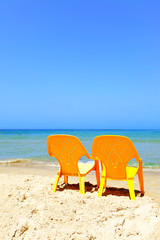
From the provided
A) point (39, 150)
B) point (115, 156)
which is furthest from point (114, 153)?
point (39, 150)

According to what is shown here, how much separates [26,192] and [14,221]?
2.85ft

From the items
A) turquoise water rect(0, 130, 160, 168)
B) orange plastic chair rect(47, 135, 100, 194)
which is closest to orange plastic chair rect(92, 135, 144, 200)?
orange plastic chair rect(47, 135, 100, 194)

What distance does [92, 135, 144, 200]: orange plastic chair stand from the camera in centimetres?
349

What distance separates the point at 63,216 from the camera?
2.73 m

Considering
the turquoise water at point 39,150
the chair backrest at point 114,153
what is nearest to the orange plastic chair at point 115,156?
the chair backrest at point 114,153

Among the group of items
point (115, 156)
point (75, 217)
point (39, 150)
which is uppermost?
point (115, 156)

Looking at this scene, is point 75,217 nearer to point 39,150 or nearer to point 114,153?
point 114,153

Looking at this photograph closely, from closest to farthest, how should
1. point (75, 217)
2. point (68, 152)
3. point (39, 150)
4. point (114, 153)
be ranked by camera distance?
point (75, 217) → point (114, 153) → point (68, 152) → point (39, 150)

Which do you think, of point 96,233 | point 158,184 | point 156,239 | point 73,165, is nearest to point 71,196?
point 73,165

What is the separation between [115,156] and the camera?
11.7 ft

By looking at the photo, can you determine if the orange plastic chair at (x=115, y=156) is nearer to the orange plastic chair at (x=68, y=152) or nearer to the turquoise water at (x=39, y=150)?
the orange plastic chair at (x=68, y=152)

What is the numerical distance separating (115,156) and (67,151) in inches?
33.7

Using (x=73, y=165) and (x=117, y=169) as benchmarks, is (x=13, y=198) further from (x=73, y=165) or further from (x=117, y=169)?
(x=117, y=169)

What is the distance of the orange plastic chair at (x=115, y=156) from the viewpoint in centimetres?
349
